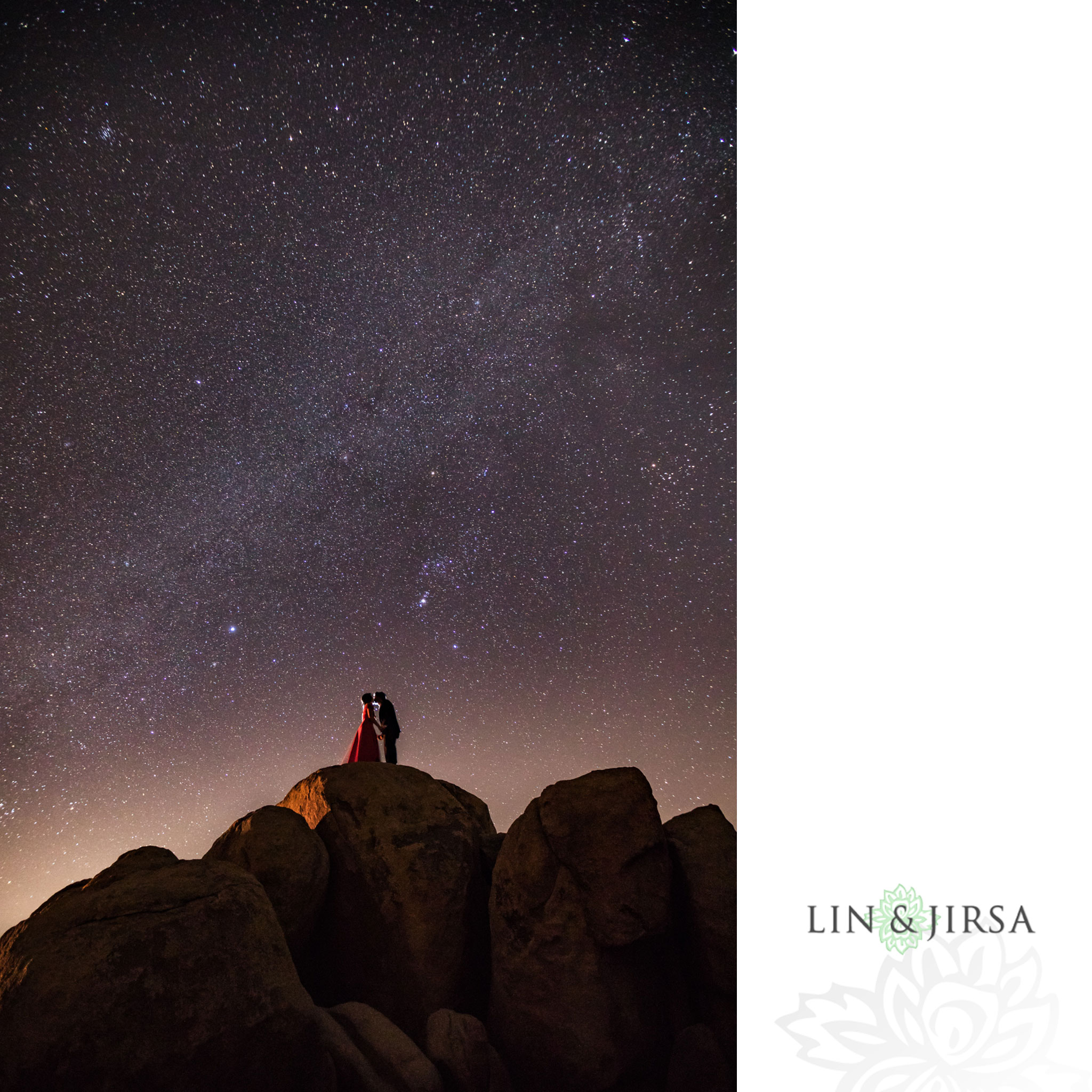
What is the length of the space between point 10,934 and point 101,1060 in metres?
1.16

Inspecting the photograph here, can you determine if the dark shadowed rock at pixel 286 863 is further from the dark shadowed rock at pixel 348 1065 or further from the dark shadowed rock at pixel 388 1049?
the dark shadowed rock at pixel 348 1065

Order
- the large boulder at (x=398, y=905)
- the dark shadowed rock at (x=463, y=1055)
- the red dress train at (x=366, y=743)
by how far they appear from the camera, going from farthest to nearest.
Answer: the red dress train at (x=366, y=743) < the large boulder at (x=398, y=905) < the dark shadowed rock at (x=463, y=1055)

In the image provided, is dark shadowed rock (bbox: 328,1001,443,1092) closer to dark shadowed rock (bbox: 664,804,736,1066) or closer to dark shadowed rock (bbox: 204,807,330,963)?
dark shadowed rock (bbox: 204,807,330,963)

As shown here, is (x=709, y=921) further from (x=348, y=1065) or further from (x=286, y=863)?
(x=286, y=863)

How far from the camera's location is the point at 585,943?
16.7ft

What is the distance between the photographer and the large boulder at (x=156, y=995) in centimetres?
347

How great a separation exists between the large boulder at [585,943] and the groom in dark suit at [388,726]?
2.19 metres

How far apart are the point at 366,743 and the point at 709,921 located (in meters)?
3.75

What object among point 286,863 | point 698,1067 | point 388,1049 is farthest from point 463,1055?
point 286,863

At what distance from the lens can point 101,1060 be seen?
→ 3461 mm
